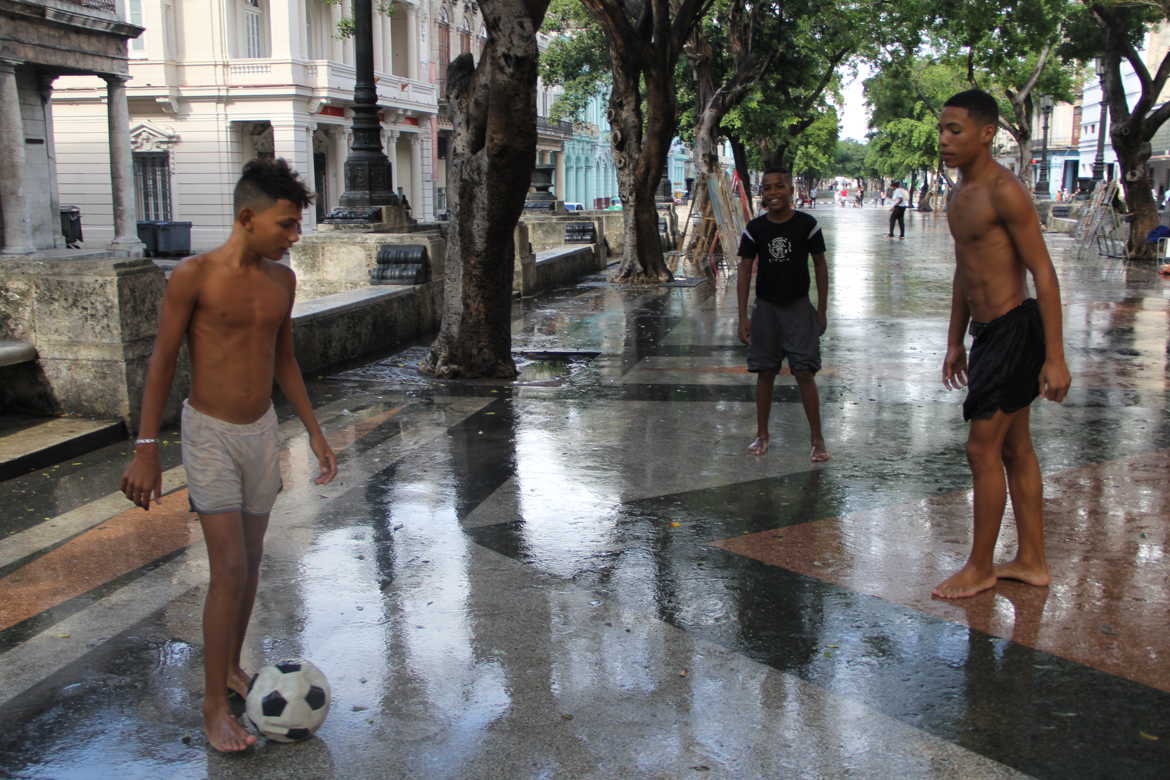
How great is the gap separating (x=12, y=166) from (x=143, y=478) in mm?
22451

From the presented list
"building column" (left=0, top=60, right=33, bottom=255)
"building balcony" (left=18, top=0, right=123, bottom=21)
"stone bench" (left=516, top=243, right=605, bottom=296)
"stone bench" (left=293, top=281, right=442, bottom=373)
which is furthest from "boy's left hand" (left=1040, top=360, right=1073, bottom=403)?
"building balcony" (left=18, top=0, right=123, bottom=21)

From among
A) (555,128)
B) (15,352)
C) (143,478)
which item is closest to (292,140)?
(555,128)

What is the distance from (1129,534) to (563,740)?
331 cm

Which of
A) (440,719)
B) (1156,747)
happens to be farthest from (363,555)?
(1156,747)

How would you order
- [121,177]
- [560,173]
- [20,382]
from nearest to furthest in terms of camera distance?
[20,382] < [121,177] < [560,173]

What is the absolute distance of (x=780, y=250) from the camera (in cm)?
696

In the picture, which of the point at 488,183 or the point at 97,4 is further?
the point at 97,4

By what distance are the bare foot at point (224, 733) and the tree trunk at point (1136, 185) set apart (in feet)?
81.6

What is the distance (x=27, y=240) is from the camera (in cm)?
2367

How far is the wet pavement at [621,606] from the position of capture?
11.2 ft

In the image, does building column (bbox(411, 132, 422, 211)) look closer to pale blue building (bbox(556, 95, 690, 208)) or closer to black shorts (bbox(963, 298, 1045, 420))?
pale blue building (bbox(556, 95, 690, 208))

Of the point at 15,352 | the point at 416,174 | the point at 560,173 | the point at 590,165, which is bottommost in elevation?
the point at 15,352

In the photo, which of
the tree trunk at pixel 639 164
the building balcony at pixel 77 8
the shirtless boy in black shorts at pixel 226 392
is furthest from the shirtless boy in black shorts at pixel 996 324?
the building balcony at pixel 77 8

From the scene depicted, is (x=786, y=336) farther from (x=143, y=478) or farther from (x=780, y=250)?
(x=143, y=478)
